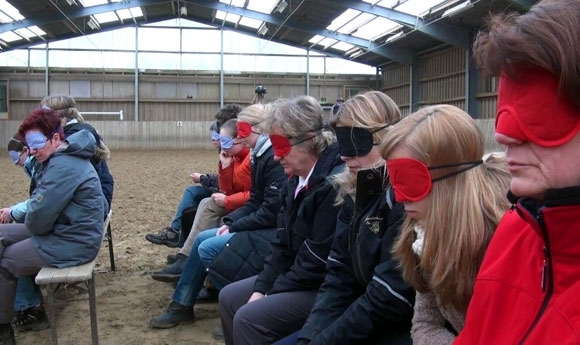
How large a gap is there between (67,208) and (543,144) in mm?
3186

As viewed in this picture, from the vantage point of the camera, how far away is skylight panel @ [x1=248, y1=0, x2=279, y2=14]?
18.3 metres

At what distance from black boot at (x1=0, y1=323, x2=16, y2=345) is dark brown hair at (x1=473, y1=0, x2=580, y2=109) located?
350 cm

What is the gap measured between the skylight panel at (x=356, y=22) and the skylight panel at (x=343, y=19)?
160 millimetres

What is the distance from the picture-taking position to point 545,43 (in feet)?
2.94

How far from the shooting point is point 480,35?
1.11m

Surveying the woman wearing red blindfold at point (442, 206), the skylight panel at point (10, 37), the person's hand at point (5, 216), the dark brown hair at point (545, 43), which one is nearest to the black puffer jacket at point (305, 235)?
the woman wearing red blindfold at point (442, 206)

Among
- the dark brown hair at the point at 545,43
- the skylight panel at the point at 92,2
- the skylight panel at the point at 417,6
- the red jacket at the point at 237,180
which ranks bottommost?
the red jacket at the point at 237,180

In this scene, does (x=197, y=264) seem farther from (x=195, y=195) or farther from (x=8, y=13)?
(x=8, y=13)

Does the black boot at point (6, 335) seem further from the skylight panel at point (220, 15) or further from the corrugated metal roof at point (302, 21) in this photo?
the skylight panel at point (220, 15)

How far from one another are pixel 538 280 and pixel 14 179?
12.1 metres

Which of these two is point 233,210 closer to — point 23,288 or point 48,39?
point 23,288

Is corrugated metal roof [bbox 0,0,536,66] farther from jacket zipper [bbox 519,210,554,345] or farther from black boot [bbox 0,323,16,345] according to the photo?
jacket zipper [bbox 519,210,554,345]

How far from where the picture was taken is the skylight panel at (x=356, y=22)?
677 inches

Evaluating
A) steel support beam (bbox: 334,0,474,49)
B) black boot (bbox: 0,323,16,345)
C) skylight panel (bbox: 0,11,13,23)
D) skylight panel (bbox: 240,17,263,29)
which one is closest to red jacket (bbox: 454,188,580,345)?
black boot (bbox: 0,323,16,345)
